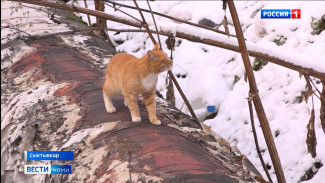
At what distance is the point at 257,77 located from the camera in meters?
3.85

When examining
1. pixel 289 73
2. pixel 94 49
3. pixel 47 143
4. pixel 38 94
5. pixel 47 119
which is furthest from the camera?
pixel 289 73

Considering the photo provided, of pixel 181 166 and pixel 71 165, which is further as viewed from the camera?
pixel 71 165

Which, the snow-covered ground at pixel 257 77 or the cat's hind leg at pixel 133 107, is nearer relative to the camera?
the cat's hind leg at pixel 133 107

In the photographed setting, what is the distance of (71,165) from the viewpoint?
1814mm

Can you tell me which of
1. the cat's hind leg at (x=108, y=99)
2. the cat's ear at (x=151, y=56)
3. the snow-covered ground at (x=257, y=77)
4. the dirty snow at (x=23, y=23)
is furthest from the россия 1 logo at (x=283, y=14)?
the cat's hind leg at (x=108, y=99)

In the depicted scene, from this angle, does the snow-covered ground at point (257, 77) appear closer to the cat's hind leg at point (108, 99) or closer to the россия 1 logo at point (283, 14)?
the россия 1 logo at point (283, 14)

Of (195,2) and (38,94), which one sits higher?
(195,2)

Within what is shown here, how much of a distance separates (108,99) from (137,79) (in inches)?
8.4

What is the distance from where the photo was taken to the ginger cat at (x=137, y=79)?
7.37 feet

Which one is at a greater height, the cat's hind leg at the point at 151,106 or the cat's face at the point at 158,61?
the cat's face at the point at 158,61

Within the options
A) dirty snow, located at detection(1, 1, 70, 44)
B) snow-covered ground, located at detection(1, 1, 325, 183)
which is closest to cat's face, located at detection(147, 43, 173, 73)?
snow-covered ground, located at detection(1, 1, 325, 183)

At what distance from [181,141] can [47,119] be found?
806 millimetres

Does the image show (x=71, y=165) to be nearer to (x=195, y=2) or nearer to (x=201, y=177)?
(x=201, y=177)

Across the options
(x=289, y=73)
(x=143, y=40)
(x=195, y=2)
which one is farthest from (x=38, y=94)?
(x=195, y=2)
